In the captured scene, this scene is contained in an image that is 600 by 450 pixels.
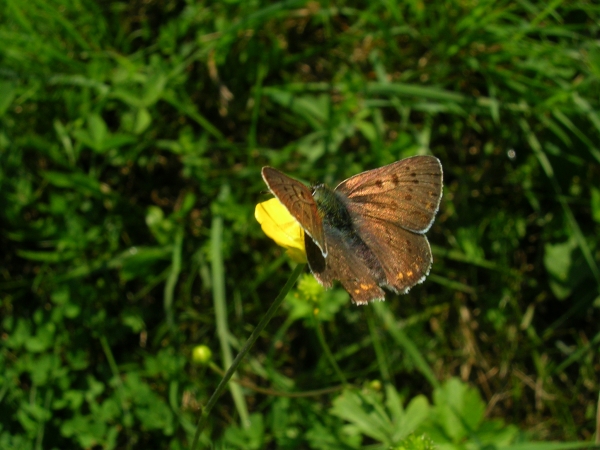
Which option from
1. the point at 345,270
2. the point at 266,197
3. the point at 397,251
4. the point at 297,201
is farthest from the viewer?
the point at 266,197

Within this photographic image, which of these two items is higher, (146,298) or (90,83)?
(90,83)

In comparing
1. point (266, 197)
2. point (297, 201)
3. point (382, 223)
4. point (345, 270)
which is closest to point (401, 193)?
point (382, 223)

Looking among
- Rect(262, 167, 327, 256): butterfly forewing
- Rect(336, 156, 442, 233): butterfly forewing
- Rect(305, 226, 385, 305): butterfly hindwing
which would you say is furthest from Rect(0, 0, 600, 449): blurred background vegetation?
Rect(262, 167, 327, 256): butterfly forewing

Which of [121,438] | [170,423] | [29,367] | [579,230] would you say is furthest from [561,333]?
[29,367]

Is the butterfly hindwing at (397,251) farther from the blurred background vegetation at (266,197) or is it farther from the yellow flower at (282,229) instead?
the blurred background vegetation at (266,197)

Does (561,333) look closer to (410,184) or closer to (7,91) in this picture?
(410,184)

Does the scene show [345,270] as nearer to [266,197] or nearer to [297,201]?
[297,201]
